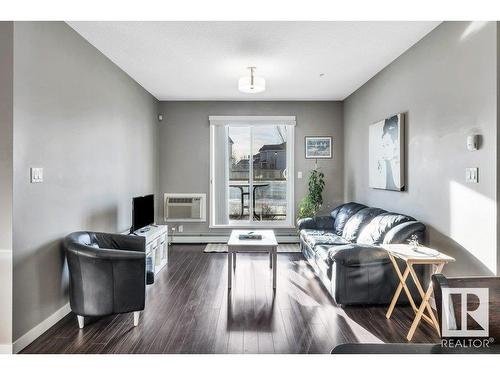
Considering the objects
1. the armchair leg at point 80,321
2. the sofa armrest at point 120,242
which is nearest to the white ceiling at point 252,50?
the sofa armrest at point 120,242

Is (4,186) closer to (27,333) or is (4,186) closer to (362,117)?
(27,333)

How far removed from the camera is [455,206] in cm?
287

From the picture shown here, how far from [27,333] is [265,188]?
4667 mm

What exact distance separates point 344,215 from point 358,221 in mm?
676

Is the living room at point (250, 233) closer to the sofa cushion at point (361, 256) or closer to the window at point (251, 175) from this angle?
the sofa cushion at point (361, 256)

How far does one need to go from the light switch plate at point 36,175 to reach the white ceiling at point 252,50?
149 centimetres

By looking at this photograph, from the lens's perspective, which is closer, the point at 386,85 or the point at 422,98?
the point at 422,98

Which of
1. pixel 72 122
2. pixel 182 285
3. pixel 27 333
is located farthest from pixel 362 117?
pixel 27 333

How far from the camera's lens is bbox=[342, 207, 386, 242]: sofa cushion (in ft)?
13.8

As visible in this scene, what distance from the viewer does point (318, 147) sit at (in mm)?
6328

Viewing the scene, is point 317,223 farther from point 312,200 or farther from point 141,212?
point 141,212

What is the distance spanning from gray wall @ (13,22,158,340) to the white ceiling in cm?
40

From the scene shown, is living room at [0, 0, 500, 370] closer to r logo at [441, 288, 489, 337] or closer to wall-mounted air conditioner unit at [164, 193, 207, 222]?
r logo at [441, 288, 489, 337]

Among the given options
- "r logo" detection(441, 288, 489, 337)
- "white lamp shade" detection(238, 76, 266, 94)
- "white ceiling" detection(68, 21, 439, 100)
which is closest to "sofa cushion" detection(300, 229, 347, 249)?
"white lamp shade" detection(238, 76, 266, 94)
